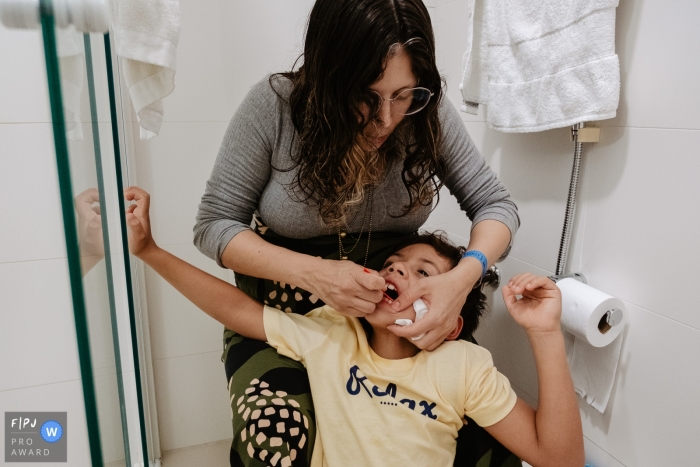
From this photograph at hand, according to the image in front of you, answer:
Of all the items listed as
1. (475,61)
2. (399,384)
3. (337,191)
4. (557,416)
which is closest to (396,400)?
(399,384)

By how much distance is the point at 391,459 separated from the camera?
94 cm

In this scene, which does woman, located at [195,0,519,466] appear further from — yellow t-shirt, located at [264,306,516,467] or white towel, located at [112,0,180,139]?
white towel, located at [112,0,180,139]

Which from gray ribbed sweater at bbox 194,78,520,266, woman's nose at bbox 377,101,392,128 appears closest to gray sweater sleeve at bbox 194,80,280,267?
gray ribbed sweater at bbox 194,78,520,266

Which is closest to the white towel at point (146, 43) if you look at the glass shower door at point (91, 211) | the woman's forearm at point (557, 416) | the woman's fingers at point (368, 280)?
the glass shower door at point (91, 211)

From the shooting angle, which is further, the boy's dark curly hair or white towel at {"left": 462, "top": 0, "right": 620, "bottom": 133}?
the boy's dark curly hair

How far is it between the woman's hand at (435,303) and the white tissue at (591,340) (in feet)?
0.85

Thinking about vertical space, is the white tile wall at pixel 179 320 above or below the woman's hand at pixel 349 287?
below

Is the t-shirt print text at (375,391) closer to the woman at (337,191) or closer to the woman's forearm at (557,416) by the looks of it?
the woman at (337,191)

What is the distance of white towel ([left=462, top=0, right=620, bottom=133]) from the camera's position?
1035mm

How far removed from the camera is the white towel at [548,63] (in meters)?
1.04

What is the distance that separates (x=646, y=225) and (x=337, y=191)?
0.62 metres

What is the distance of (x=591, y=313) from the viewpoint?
42.1 inches

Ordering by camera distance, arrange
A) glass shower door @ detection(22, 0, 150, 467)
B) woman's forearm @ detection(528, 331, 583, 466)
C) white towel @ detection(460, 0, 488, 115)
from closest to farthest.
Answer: glass shower door @ detection(22, 0, 150, 467) → woman's forearm @ detection(528, 331, 583, 466) → white towel @ detection(460, 0, 488, 115)

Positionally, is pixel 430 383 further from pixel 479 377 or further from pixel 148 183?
pixel 148 183
